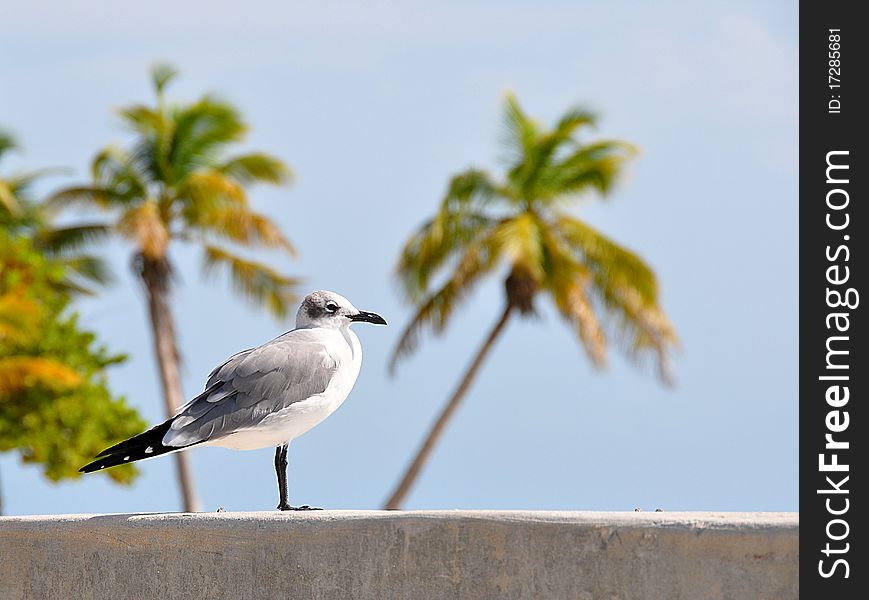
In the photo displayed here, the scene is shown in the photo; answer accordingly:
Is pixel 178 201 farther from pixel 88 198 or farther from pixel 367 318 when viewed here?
pixel 367 318

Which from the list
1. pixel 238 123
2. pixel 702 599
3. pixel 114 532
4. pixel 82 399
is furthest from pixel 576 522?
pixel 238 123

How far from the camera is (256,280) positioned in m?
27.2

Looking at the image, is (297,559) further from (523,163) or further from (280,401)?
(523,163)

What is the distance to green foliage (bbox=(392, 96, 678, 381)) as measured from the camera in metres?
25.2

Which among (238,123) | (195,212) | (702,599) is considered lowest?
(702,599)

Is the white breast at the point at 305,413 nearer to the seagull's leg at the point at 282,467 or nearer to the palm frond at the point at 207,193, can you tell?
the seagull's leg at the point at 282,467

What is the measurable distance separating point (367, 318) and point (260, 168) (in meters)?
22.8

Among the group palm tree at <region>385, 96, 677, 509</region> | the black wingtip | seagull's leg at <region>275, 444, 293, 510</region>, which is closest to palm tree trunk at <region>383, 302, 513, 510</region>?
palm tree at <region>385, 96, 677, 509</region>

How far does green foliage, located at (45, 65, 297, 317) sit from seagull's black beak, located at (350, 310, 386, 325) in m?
21.0

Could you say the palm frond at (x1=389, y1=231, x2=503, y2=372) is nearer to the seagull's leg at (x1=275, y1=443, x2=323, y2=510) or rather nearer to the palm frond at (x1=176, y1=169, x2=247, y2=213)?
the palm frond at (x1=176, y1=169, x2=247, y2=213)

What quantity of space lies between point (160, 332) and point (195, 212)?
2.51 m
